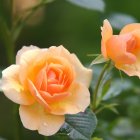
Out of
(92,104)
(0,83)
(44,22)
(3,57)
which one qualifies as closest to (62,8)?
(44,22)

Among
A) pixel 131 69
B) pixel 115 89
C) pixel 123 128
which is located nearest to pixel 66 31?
pixel 123 128

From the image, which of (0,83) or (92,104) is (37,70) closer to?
(0,83)

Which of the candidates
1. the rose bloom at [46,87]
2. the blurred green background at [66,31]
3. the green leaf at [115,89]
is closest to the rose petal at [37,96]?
the rose bloom at [46,87]

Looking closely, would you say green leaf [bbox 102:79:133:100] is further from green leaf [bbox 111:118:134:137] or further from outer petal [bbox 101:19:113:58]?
outer petal [bbox 101:19:113:58]

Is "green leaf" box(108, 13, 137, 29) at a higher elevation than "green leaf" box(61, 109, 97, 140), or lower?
lower

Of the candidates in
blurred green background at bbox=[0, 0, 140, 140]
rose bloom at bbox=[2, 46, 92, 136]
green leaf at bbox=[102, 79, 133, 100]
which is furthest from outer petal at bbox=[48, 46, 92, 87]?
blurred green background at bbox=[0, 0, 140, 140]

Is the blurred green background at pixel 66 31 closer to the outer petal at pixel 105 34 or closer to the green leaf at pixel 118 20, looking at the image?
the green leaf at pixel 118 20
